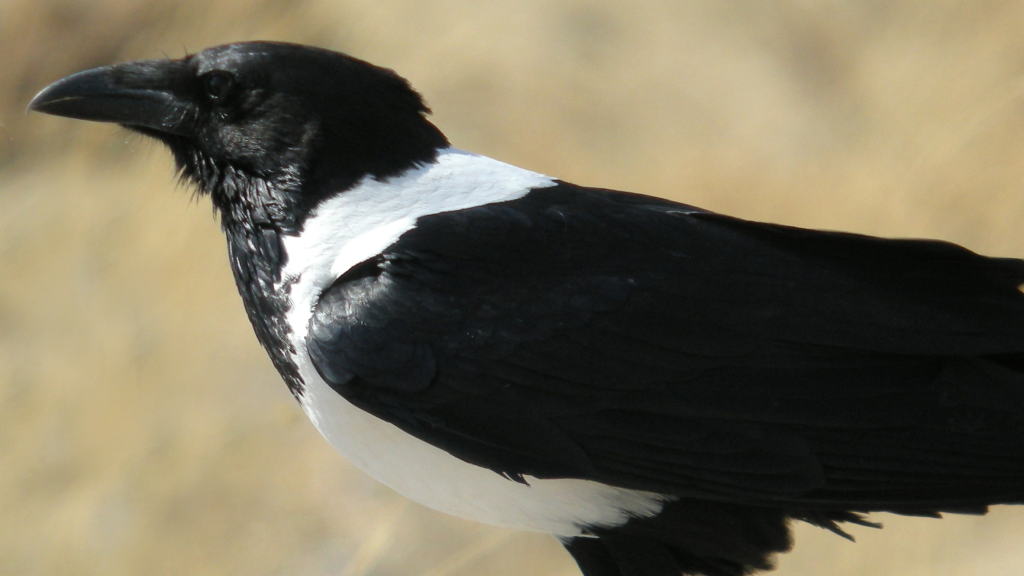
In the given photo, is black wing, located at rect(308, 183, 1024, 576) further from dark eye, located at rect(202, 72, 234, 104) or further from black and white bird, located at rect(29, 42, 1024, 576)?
dark eye, located at rect(202, 72, 234, 104)

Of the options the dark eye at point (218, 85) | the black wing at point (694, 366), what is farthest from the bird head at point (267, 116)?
the black wing at point (694, 366)

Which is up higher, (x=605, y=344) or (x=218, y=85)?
(x=218, y=85)

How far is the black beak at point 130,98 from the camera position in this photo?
2543mm

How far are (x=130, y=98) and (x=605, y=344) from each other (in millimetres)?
1299

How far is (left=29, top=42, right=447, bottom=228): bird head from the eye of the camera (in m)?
2.41

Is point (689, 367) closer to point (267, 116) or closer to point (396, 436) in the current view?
point (396, 436)

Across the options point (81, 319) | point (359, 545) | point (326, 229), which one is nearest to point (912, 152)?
point (359, 545)

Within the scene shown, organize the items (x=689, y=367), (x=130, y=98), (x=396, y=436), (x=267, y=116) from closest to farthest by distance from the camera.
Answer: (x=689, y=367) → (x=396, y=436) → (x=267, y=116) → (x=130, y=98)

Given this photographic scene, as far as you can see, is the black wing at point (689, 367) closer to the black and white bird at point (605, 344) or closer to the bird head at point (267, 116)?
the black and white bird at point (605, 344)

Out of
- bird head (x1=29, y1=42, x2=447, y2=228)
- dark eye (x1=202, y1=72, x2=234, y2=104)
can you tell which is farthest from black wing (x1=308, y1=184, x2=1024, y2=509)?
dark eye (x1=202, y1=72, x2=234, y2=104)

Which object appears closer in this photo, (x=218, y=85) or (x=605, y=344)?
(x=605, y=344)

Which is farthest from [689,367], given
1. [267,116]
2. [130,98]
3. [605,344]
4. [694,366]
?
[130,98]

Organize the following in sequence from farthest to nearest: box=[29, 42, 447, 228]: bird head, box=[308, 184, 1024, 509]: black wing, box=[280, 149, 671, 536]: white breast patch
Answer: box=[29, 42, 447, 228]: bird head < box=[280, 149, 671, 536]: white breast patch < box=[308, 184, 1024, 509]: black wing

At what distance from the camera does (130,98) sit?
2580 millimetres
